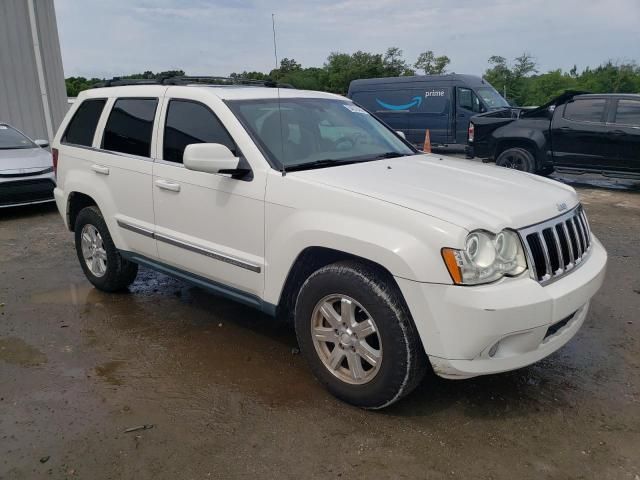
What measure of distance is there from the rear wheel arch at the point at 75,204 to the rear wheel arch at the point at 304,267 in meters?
2.39

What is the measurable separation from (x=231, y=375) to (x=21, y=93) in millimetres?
12456

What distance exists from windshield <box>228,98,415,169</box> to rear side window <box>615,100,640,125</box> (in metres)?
7.08

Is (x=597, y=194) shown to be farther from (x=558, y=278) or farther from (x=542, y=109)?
(x=558, y=278)

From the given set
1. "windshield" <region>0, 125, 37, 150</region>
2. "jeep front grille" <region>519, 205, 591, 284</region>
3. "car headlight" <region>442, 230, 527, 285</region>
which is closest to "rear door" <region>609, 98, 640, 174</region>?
"jeep front grille" <region>519, 205, 591, 284</region>

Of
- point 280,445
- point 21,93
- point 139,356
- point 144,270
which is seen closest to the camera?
point 280,445

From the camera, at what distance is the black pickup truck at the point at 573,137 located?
966 cm

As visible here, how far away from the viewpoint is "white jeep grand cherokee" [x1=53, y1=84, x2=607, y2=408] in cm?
267

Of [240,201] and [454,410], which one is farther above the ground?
[240,201]

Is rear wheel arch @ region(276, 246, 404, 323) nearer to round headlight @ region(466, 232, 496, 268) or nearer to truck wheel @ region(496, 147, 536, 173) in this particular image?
round headlight @ region(466, 232, 496, 268)

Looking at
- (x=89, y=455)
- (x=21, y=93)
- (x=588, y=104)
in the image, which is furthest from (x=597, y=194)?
(x=21, y=93)

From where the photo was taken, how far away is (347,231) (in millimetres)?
2885

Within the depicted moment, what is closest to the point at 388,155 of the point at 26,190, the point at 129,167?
the point at 129,167

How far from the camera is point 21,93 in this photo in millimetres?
13273

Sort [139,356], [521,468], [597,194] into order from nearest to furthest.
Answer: [521,468] < [139,356] < [597,194]
